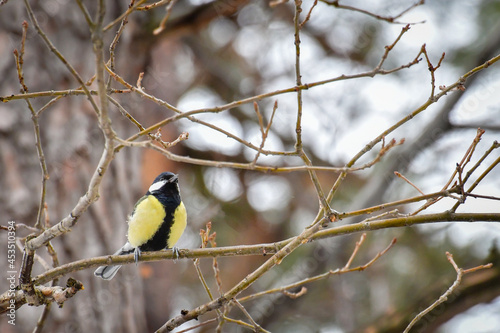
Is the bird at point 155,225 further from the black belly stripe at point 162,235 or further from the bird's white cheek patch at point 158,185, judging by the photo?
the bird's white cheek patch at point 158,185

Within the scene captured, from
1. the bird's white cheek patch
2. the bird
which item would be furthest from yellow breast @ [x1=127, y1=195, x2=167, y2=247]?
the bird's white cheek patch

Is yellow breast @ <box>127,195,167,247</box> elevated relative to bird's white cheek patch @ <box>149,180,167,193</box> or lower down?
lower down

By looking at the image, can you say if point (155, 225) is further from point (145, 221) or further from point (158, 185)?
point (158, 185)

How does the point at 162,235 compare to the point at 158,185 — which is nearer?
the point at 162,235

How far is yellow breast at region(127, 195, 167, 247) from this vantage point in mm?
2678

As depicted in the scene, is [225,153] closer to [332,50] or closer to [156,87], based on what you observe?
[156,87]

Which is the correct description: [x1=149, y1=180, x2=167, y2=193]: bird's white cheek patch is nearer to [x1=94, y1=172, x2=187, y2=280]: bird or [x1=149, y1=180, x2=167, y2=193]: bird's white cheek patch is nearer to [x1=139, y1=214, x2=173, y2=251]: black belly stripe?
[x1=94, y1=172, x2=187, y2=280]: bird

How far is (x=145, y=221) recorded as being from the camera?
2.68 meters

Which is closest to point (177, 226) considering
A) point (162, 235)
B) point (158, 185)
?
point (162, 235)

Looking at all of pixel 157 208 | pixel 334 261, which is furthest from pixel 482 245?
pixel 157 208

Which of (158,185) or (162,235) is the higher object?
(158,185)

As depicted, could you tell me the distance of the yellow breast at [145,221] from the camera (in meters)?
2.68

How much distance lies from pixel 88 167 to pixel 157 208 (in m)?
0.76

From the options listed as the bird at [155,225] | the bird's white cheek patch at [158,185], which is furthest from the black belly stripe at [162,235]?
the bird's white cheek patch at [158,185]
